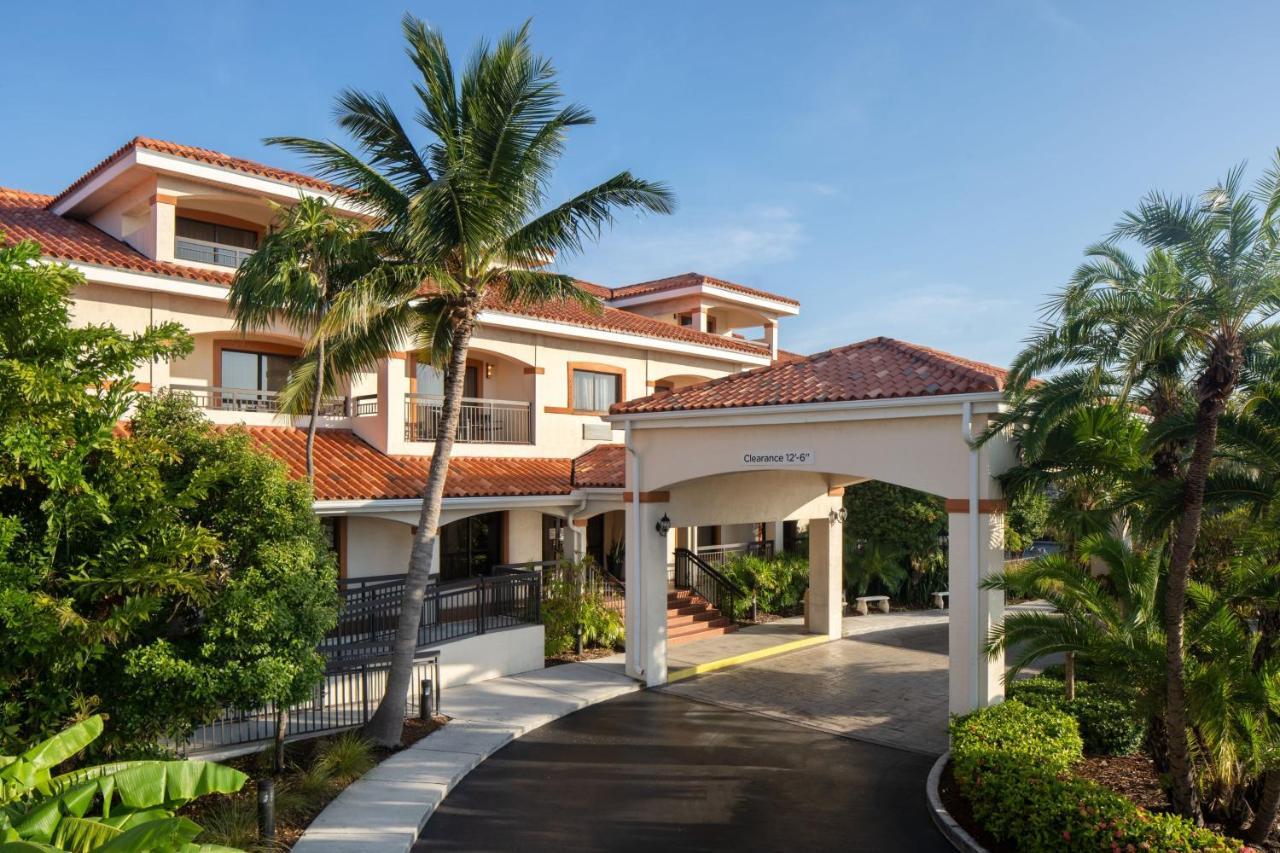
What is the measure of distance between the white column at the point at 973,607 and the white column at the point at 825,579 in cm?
817

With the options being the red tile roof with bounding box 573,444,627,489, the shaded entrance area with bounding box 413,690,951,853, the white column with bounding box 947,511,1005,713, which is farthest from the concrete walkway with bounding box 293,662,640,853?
the white column with bounding box 947,511,1005,713

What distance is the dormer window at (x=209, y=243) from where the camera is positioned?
1747cm

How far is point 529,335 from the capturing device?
20891 millimetres

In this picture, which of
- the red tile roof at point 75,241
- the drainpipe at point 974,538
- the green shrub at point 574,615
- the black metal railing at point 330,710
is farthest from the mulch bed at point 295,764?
the red tile roof at point 75,241

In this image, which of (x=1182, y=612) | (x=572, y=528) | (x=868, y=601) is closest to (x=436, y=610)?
(x=572, y=528)

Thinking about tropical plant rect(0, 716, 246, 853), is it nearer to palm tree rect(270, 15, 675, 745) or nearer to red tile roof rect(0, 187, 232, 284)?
palm tree rect(270, 15, 675, 745)

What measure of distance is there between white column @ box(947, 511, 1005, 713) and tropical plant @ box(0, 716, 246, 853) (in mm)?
9558

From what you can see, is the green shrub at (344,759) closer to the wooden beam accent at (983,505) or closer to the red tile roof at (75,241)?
the wooden beam accent at (983,505)

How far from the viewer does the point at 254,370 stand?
707 inches

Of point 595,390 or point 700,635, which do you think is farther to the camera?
point 595,390

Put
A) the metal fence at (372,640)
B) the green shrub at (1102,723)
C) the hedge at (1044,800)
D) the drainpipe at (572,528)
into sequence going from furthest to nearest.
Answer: the drainpipe at (572,528) → the green shrub at (1102,723) → the metal fence at (372,640) → the hedge at (1044,800)

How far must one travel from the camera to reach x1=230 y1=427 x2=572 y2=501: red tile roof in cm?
1562

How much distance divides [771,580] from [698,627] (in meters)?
3.30

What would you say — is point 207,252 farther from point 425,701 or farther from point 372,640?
point 425,701
